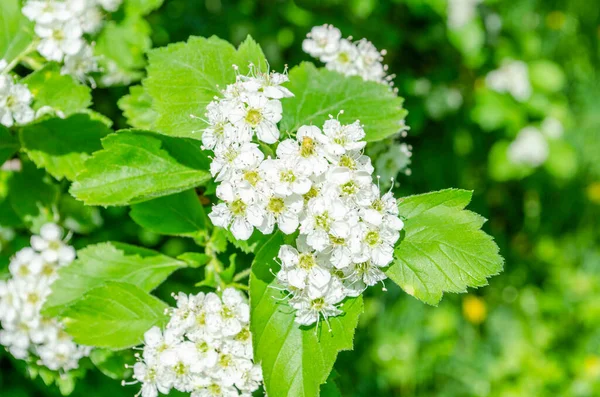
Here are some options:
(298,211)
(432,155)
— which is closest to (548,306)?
(432,155)

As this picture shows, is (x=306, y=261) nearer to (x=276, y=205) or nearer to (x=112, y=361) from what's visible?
(x=276, y=205)

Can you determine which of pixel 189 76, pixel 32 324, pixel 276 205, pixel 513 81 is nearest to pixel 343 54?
pixel 189 76

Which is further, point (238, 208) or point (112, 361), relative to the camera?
point (112, 361)

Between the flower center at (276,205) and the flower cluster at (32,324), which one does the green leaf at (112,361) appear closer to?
the flower cluster at (32,324)

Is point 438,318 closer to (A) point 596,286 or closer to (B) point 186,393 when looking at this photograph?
(A) point 596,286

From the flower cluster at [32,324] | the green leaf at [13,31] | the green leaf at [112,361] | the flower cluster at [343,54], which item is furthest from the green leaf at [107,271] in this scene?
the flower cluster at [343,54]

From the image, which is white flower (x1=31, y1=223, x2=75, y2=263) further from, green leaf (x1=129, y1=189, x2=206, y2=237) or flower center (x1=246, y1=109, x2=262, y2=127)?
flower center (x1=246, y1=109, x2=262, y2=127)
